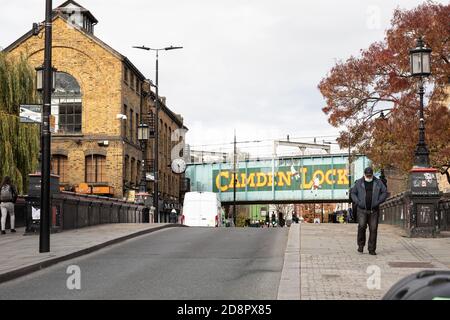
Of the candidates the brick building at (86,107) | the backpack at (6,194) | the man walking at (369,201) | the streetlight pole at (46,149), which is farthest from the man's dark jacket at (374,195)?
the brick building at (86,107)

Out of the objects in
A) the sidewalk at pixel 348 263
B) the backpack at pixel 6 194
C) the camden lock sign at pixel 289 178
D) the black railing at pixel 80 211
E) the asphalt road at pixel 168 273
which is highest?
the camden lock sign at pixel 289 178

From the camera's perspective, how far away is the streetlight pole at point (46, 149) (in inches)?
530

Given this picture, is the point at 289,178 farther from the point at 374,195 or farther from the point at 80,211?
the point at 374,195

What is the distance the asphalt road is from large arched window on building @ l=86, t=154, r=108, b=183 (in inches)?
1196

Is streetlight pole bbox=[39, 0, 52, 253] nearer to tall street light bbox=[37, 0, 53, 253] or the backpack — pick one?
tall street light bbox=[37, 0, 53, 253]

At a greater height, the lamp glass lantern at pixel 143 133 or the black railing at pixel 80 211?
the lamp glass lantern at pixel 143 133

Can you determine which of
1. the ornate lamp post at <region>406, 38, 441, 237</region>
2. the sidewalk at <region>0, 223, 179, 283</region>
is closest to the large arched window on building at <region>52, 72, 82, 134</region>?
the sidewalk at <region>0, 223, 179, 283</region>

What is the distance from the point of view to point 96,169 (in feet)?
153

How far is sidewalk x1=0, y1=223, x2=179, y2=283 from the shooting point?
11164mm

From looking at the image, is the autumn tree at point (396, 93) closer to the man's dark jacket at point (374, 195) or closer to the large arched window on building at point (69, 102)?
the man's dark jacket at point (374, 195)

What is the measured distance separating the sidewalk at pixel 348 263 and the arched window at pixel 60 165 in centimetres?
3095
